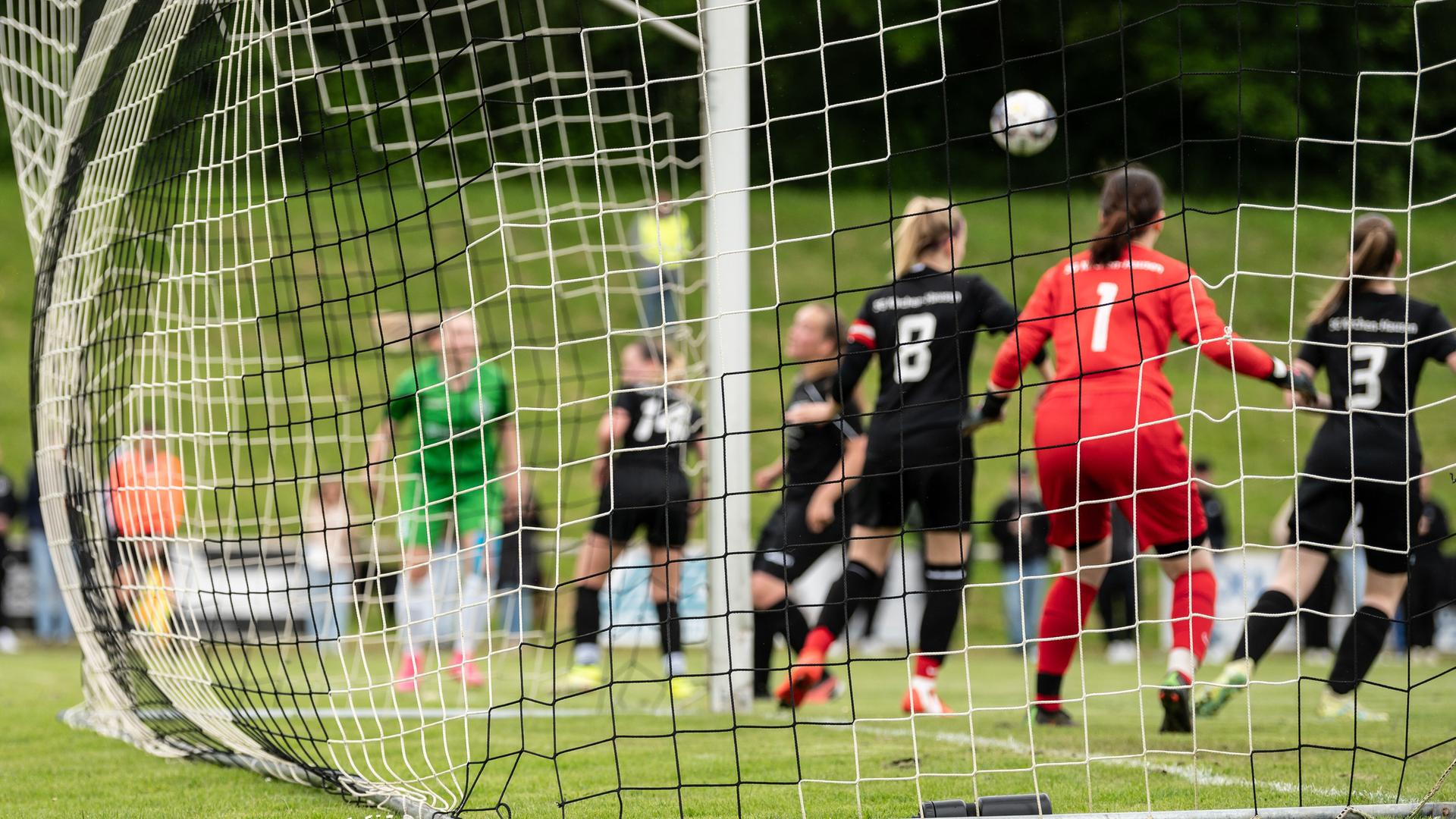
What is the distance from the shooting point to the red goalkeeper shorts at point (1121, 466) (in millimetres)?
4191

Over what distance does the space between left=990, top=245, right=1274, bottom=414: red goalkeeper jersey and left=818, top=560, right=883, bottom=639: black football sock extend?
1150mm

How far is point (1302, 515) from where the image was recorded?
4.69 m

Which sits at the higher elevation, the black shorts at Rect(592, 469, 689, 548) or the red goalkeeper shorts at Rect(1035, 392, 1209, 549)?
the red goalkeeper shorts at Rect(1035, 392, 1209, 549)

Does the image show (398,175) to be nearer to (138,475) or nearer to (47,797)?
(138,475)

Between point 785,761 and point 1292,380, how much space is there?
6.57 ft

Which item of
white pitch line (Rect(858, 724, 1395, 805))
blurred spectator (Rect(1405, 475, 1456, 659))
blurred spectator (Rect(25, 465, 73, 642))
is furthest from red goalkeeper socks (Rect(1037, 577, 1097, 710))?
blurred spectator (Rect(25, 465, 73, 642))

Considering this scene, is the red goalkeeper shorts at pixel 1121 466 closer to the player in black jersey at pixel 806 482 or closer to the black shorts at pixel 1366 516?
the black shorts at pixel 1366 516

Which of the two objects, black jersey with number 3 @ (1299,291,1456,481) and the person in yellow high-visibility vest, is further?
black jersey with number 3 @ (1299,291,1456,481)

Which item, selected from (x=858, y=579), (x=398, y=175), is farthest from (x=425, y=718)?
(x=398, y=175)

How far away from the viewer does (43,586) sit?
1095cm

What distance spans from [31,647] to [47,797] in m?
8.12

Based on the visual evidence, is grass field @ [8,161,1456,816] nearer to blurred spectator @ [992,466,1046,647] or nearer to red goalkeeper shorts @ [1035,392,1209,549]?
red goalkeeper shorts @ [1035,392,1209,549]

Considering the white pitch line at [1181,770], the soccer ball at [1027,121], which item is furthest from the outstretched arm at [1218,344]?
the white pitch line at [1181,770]

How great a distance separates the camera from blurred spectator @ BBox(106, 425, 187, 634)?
423 centimetres
